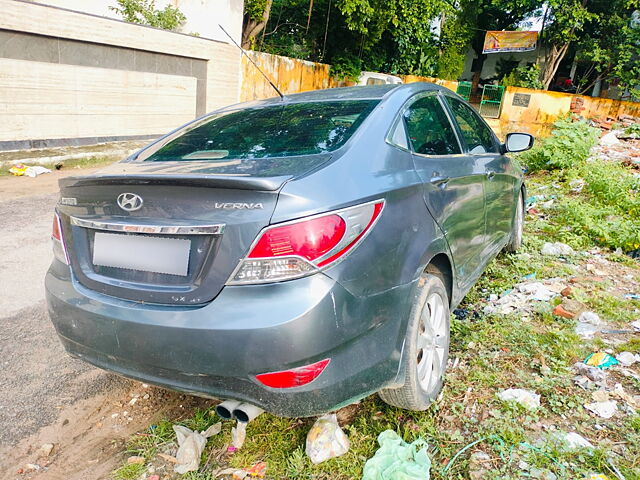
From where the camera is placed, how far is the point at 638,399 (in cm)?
246

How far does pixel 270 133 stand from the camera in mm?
2441

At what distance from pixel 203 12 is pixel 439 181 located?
39.7 feet

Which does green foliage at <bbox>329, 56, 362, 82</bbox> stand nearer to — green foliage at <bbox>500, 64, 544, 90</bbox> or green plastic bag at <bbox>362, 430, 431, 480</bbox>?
green foliage at <bbox>500, 64, 544, 90</bbox>

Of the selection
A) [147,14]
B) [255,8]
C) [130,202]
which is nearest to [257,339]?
[130,202]

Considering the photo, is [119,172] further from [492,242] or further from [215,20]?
[215,20]

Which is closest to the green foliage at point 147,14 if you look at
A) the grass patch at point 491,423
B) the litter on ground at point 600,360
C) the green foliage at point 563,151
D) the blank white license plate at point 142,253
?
the green foliage at point 563,151

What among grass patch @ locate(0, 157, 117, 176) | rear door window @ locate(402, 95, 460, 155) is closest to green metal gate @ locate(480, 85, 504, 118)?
grass patch @ locate(0, 157, 117, 176)

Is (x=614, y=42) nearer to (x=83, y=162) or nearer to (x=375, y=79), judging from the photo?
(x=375, y=79)

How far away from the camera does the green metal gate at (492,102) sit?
1605cm

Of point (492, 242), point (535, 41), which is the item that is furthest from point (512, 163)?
point (535, 41)

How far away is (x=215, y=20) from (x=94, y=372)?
11.7 m

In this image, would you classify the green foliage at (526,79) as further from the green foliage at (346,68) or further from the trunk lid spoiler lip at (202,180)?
the trunk lid spoiler lip at (202,180)

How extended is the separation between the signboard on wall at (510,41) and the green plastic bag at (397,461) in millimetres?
25086

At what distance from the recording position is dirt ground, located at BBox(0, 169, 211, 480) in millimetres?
2217
